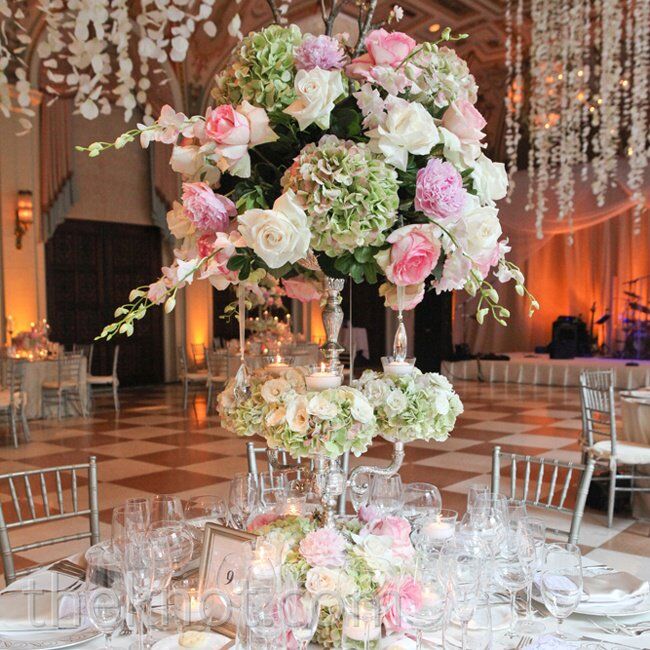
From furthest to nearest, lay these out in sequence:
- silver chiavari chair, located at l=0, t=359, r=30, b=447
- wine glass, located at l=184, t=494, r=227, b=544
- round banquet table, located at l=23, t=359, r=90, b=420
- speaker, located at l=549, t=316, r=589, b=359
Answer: speaker, located at l=549, t=316, r=589, b=359, round banquet table, located at l=23, t=359, r=90, b=420, silver chiavari chair, located at l=0, t=359, r=30, b=447, wine glass, located at l=184, t=494, r=227, b=544

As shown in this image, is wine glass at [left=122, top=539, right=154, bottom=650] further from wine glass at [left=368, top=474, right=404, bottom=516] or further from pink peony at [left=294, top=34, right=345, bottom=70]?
pink peony at [left=294, top=34, right=345, bottom=70]

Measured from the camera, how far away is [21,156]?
1040 centimetres

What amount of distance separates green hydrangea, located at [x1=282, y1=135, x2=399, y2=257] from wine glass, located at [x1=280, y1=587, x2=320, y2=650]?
2.08 ft

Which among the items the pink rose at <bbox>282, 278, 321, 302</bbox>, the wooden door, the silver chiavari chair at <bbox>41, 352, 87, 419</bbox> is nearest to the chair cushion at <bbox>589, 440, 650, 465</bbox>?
the pink rose at <bbox>282, 278, 321, 302</bbox>

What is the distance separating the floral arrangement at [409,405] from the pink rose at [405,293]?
155mm

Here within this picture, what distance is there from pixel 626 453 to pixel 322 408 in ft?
13.3

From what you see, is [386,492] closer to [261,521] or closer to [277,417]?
[261,521]

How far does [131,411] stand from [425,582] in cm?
860

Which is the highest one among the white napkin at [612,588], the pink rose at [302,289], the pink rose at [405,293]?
the pink rose at [302,289]

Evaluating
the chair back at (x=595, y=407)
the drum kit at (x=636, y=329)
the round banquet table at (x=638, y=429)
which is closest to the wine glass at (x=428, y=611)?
the chair back at (x=595, y=407)

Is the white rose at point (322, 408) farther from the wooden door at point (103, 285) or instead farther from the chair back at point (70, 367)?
the wooden door at point (103, 285)

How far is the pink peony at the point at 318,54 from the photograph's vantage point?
1399mm

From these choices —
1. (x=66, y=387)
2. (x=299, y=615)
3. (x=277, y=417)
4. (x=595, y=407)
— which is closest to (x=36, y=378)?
(x=66, y=387)

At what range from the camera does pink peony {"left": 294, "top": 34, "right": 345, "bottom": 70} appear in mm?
1399
